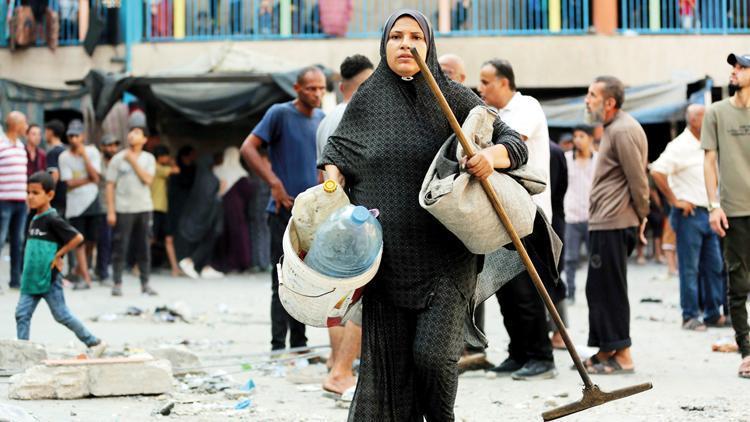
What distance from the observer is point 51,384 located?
6.06 m

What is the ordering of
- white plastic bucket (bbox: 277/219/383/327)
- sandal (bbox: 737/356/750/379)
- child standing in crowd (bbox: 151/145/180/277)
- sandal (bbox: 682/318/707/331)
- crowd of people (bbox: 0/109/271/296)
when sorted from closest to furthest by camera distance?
white plastic bucket (bbox: 277/219/383/327) < sandal (bbox: 737/356/750/379) < sandal (bbox: 682/318/707/331) < crowd of people (bbox: 0/109/271/296) < child standing in crowd (bbox: 151/145/180/277)

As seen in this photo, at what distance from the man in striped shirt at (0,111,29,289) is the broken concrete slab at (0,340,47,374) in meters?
5.53

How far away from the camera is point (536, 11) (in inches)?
752

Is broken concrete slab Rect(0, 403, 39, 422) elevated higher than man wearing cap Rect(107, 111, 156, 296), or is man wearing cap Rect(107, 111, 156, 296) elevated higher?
Answer: man wearing cap Rect(107, 111, 156, 296)

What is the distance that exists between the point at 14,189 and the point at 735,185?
26.8 feet

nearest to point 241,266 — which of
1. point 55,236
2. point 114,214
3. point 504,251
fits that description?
point 114,214

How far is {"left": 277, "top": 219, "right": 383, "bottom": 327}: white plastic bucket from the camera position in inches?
151

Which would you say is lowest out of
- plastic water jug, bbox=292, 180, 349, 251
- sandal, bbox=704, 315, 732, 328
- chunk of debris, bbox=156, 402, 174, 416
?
sandal, bbox=704, 315, 732, 328

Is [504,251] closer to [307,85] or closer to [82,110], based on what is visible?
[307,85]

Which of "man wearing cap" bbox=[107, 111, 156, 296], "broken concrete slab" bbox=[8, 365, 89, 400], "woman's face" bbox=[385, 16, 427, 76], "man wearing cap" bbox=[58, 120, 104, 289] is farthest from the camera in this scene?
"man wearing cap" bbox=[58, 120, 104, 289]

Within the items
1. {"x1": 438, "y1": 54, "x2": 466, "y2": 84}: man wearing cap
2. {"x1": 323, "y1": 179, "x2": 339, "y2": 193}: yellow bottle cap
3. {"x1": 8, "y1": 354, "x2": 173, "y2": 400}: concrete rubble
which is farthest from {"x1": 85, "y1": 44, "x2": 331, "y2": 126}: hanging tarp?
{"x1": 323, "y1": 179, "x2": 339, "y2": 193}: yellow bottle cap

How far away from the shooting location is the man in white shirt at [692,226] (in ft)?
30.8

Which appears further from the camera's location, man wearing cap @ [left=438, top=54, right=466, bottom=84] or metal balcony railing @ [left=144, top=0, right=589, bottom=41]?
metal balcony railing @ [left=144, top=0, right=589, bottom=41]

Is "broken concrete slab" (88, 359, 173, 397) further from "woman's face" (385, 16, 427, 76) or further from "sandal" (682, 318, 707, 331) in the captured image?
"sandal" (682, 318, 707, 331)
